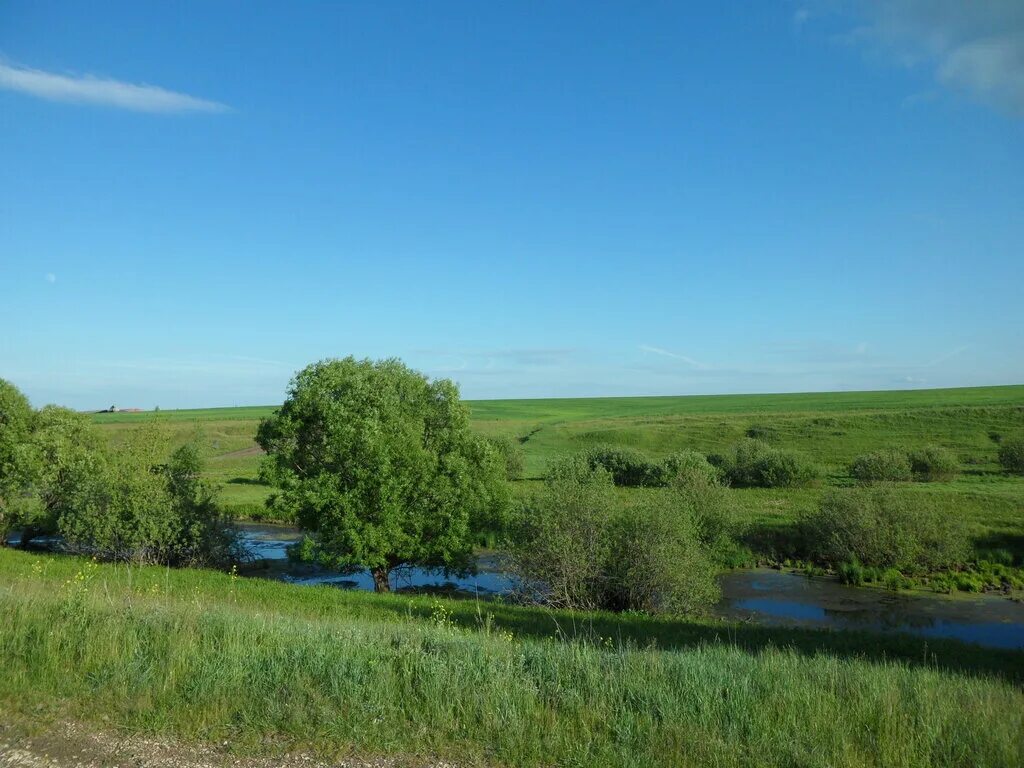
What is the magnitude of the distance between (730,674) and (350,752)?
405 cm

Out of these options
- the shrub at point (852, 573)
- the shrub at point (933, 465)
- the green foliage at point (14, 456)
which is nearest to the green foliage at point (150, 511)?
the green foliage at point (14, 456)

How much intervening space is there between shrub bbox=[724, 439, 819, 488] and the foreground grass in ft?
139

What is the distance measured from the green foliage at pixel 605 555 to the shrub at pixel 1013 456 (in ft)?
129

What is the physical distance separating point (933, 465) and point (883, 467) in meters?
4.62

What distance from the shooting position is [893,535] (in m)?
29.9

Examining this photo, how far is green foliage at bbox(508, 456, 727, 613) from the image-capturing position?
22453 millimetres

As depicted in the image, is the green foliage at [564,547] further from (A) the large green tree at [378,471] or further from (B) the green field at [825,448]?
(B) the green field at [825,448]

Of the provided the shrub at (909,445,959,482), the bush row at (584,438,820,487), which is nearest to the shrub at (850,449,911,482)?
the shrub at (909,445,959,482)

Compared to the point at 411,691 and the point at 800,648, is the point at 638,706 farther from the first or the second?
the point at 800,648

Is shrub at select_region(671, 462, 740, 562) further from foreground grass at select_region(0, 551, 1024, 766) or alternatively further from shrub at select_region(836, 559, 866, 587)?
foreground grass at select_region(0, 551, 1024, 766)

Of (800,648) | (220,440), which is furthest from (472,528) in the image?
(220,440)

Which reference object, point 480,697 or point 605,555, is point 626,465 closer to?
point 605,555

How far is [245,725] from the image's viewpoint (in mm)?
6344

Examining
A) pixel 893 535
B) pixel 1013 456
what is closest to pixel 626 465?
pixel 893 535
